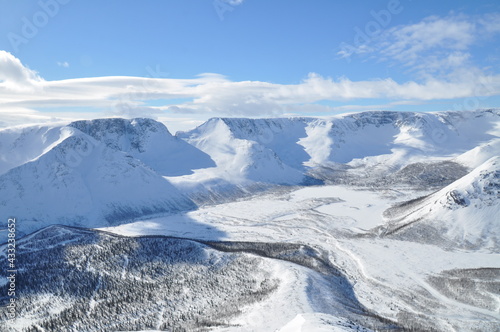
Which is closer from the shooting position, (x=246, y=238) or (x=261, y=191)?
(x=246, y=238)

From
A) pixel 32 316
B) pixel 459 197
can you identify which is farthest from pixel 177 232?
pixel 459 197

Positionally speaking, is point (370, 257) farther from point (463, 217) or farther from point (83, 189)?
point (83, 189)

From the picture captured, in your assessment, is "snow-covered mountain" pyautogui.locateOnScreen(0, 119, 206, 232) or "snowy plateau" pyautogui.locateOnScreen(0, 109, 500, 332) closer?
"snowy plateau" pyautogui.locateOnScreen(0, 109, 500, 332)

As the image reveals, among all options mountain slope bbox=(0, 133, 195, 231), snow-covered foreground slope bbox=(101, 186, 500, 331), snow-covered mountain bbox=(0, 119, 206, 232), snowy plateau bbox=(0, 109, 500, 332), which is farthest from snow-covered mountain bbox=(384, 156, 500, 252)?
mountain slope bbox=(0, 133, 195, 231)

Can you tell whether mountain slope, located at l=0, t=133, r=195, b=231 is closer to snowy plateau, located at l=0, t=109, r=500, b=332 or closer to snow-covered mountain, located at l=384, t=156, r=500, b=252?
snowy plateau, located at l=0, t=109, r=500, b=332

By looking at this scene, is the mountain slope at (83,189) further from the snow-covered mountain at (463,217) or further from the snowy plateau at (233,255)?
the snow-covered mountain at (463,217)

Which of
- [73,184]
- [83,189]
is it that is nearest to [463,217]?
[83,189]

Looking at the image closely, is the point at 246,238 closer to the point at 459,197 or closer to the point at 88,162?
the point at 459,197

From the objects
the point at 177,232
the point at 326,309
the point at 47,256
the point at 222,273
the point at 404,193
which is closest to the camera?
the point at 326,309

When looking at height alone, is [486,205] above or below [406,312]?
above
